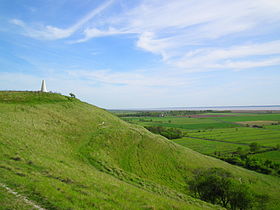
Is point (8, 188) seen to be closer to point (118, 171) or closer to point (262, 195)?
point (118, 171)

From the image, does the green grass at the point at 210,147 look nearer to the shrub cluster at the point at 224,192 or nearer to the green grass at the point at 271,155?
the green grass at the point at 271,155

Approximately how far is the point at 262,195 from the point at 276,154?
38.8m

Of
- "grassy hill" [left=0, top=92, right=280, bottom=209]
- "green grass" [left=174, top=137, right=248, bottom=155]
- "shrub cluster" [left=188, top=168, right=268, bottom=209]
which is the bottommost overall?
"green grass" [left=174, top=137, right=248, bottom=155]

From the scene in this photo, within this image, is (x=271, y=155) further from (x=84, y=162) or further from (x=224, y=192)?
(x=84, y=162)

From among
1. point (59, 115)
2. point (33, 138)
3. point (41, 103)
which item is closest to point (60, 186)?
point (33, 138)

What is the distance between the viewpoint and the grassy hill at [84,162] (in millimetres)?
13078

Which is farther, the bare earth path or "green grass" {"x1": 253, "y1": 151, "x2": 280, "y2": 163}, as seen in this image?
"green grass" {"x1": 253, "y1": 151, "x2": 280, "y2": 163}

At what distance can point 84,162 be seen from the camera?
25516mm

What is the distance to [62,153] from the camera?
25484mm

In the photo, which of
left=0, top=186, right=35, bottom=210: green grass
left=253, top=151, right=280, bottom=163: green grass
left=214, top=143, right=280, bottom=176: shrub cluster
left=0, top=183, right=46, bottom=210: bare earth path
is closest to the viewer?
left=0, top=186, right=35, bottom=210: green grass

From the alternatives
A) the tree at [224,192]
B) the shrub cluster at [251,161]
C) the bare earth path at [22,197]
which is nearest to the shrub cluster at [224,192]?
the tree at [224,192]

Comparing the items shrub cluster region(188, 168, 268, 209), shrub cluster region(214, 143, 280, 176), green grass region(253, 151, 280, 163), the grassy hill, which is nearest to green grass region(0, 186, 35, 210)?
the grassy hill

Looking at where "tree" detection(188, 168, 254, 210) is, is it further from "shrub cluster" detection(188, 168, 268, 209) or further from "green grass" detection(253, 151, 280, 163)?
"green grass" detection(253, 151, 280, 163)

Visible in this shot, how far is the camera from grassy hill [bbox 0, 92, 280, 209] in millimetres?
13078
